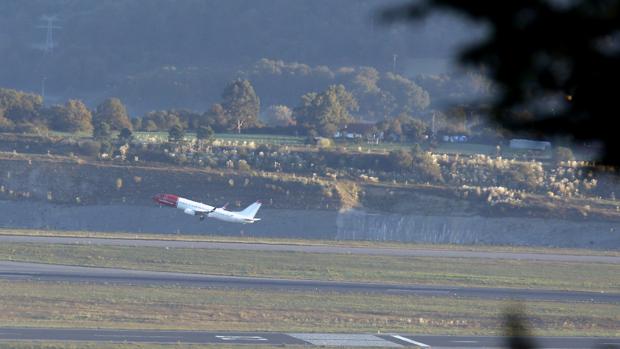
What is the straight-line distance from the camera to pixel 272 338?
23422 millimetres

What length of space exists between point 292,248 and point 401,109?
75.2 m

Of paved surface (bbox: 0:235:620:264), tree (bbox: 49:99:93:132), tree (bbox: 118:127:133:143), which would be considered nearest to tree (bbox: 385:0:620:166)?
paved surface (bbox: 0:235:620:264)

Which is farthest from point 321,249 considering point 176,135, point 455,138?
point 455,138

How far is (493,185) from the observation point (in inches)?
2640

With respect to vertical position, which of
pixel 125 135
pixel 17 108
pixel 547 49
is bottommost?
pixel 547 49

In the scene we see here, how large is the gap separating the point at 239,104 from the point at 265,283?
173 feet

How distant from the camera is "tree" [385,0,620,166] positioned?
3.15m

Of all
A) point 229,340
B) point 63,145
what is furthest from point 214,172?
point 229,340

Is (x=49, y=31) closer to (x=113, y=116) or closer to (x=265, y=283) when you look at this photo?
(x=113, y=116)

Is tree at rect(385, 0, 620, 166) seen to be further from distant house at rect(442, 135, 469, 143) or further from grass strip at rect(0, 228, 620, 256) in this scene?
distant house at rect(442, 135, 469, 143)

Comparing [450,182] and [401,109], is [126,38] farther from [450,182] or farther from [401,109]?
[450,182]

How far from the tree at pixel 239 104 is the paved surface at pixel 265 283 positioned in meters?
50.1

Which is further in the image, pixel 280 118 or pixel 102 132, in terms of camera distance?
pixel 280 118

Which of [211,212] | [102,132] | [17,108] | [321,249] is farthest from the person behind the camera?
[17,108]
